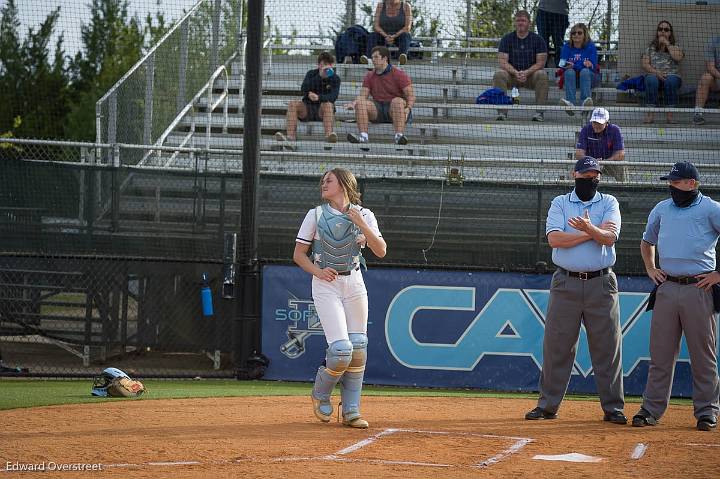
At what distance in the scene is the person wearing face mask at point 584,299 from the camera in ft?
28.2

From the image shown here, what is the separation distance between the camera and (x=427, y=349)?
11492 millimetres

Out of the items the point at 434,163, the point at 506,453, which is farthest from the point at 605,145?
the point at 506,453

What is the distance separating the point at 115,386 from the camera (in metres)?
9.79

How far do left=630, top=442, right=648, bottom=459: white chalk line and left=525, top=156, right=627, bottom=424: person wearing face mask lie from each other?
1131 millimetres

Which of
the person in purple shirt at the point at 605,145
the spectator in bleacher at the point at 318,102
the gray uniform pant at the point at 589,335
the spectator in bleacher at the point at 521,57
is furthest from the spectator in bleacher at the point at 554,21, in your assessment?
the gray uniform pant at the point at 589,335

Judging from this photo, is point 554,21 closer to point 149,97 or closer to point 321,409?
point 149,97

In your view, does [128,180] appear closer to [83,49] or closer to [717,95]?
[717,95]

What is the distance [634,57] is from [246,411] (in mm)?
9912

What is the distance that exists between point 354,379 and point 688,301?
9.26 feet

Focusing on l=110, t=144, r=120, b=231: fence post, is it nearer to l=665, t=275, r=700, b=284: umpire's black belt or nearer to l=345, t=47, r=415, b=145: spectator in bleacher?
l=345, t=47, r=415, b=145: spectator in bleacher

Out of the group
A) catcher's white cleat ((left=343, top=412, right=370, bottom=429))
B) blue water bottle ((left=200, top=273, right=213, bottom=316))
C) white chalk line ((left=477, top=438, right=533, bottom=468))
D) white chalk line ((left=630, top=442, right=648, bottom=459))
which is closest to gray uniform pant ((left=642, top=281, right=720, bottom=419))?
white chalk line ((left=630, top=442, right=648, bottom=459))

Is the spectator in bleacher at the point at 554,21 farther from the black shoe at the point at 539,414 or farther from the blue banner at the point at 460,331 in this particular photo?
the black shoe at the point at 539,414

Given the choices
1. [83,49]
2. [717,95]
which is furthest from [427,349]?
[83,49]

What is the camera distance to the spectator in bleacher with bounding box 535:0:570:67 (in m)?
16.4
